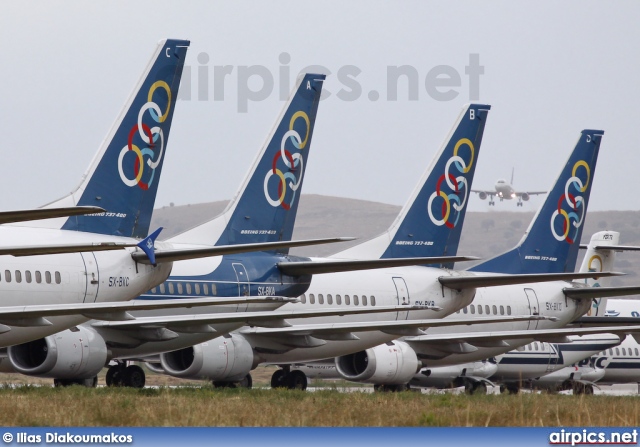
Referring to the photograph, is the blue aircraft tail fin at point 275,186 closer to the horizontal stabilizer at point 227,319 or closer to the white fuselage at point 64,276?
the horizontal stabilizer at point 227,319

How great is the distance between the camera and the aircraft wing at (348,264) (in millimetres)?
23422

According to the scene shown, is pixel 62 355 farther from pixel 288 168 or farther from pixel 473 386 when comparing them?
pixel 473 386

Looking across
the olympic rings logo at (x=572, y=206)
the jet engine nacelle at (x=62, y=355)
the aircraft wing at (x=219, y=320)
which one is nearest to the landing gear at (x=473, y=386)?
the olympic rings logo at (x=572, y=206)

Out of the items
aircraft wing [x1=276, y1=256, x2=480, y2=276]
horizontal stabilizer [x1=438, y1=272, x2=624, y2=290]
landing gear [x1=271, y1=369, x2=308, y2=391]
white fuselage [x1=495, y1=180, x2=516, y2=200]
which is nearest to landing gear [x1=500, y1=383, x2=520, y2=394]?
horizontal stabilizer [x1=438, y1=272, x2=624, y2=290]

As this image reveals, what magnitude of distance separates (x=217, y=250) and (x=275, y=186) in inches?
318

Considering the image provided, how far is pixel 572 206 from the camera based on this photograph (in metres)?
33.9

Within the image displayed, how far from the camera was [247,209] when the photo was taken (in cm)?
2684

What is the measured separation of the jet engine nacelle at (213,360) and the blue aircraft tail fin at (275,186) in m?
2.81

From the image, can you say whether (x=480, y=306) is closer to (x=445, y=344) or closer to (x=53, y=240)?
(x=445, y=344)

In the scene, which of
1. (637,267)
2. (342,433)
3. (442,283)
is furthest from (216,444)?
(637,267)

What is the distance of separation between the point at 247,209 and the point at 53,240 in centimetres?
666

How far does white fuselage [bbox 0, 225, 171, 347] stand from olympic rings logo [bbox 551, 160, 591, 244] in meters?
15.4

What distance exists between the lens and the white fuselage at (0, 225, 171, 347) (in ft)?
66.2

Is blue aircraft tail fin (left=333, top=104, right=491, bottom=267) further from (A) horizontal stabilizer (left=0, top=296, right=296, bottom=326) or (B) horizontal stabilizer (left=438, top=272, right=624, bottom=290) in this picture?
(A) horizontal stabilizer (left=0, top=296, right=296, bottom=326)
